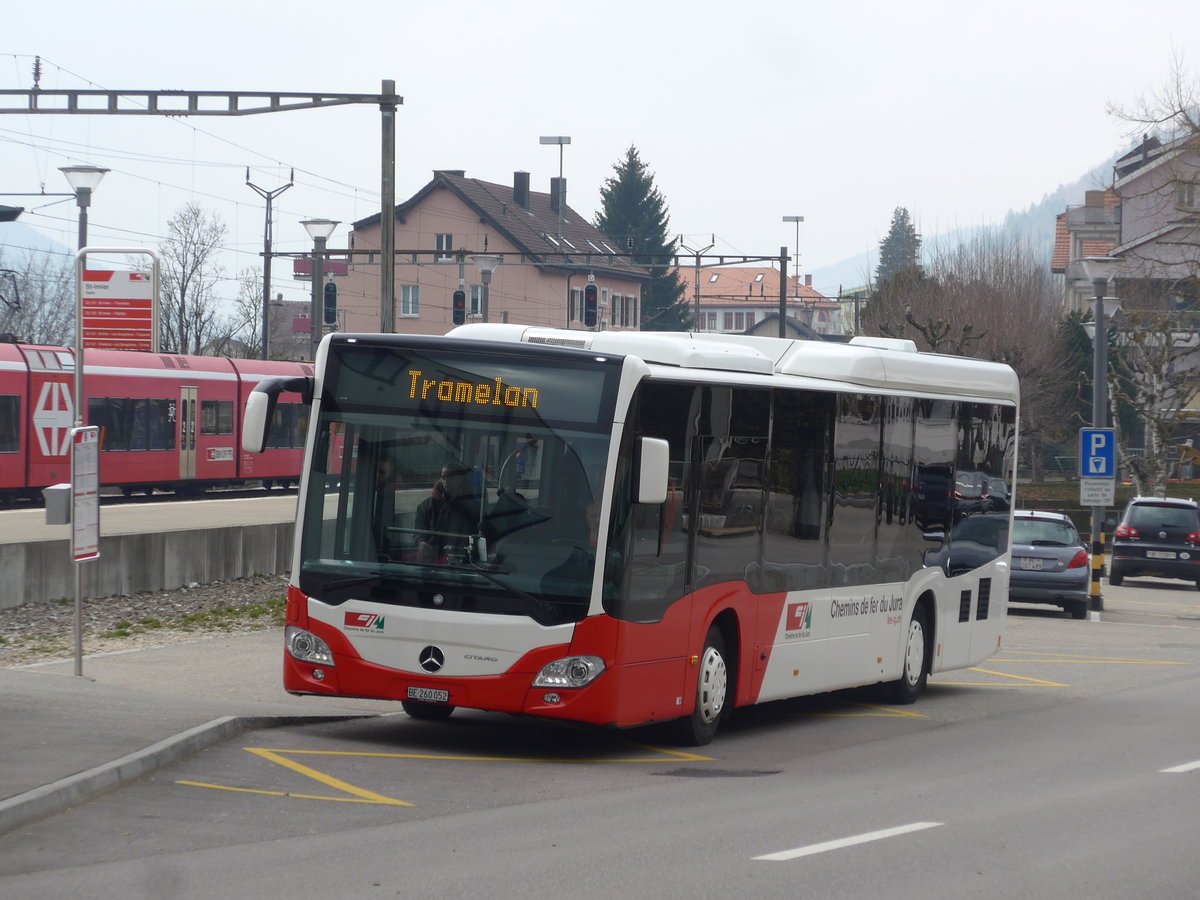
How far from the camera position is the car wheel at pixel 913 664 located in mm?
Result: 15070

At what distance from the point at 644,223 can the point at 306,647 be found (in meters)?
98.9

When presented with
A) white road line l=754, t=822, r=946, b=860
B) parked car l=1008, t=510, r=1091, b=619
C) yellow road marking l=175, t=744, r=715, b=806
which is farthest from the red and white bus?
parked car l=1008, t=510, r=1091, b=619

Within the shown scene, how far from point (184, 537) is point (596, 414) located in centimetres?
1158

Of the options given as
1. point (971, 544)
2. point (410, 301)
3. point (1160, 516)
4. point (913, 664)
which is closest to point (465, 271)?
point (410, 301)

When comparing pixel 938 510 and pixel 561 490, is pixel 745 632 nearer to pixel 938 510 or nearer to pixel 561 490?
pixel 561 490

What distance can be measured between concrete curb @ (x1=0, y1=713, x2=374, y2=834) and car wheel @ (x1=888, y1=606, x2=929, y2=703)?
5629 millimetres

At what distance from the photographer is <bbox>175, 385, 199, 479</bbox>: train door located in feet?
130

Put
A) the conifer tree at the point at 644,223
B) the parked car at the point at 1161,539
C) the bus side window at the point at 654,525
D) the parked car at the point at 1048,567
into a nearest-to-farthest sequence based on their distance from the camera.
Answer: the bus side window at the point at 654,525, the parked car at the point at 1048,567, the parked car at the point at 1161,539, the conifer tree at the point at 644,223

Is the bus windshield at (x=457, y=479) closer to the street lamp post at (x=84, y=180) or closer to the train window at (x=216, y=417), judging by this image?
the street lamp post at (x=84, y=180)

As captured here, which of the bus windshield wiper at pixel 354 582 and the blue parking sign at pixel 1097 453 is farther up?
the blue parking sign at pixel 1097 453

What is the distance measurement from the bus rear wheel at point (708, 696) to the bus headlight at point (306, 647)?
242cm

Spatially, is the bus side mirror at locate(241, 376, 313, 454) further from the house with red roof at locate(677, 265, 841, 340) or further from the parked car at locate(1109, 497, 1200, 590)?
the house with red roof at locate(677, 265, 841, 340)

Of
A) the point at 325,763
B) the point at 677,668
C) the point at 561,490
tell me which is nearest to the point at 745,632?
the point at 677,668

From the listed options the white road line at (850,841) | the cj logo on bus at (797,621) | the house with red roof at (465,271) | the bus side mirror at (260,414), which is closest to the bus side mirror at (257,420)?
the bus side mirror at (260,414)
